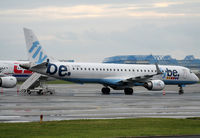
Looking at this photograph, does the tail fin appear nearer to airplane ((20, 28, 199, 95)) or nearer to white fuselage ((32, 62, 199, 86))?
airplane ((20, 28, 199, 95))

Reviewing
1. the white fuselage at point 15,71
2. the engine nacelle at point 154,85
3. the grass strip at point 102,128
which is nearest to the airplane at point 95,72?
the engine nacelle at point 154,85

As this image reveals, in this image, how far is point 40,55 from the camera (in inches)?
1791

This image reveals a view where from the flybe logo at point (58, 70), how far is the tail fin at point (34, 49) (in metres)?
2.29

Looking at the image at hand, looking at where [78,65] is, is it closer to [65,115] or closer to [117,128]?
[65,115]

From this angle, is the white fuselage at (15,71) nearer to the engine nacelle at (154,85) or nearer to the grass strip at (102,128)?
the engine nacelle at (154,85)

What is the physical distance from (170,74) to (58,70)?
15.8 m

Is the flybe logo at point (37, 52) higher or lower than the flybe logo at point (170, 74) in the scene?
higher

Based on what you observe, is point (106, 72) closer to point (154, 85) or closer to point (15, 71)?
point (154, 85)

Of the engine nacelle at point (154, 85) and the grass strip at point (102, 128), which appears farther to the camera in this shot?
the engine nacelle at point (154, 85)

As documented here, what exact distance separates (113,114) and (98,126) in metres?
6.01

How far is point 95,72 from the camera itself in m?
46.6

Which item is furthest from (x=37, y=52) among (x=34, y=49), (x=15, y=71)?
(x=15, y=71)

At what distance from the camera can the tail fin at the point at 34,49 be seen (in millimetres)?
45062

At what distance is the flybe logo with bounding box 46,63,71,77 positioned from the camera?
142 feet
